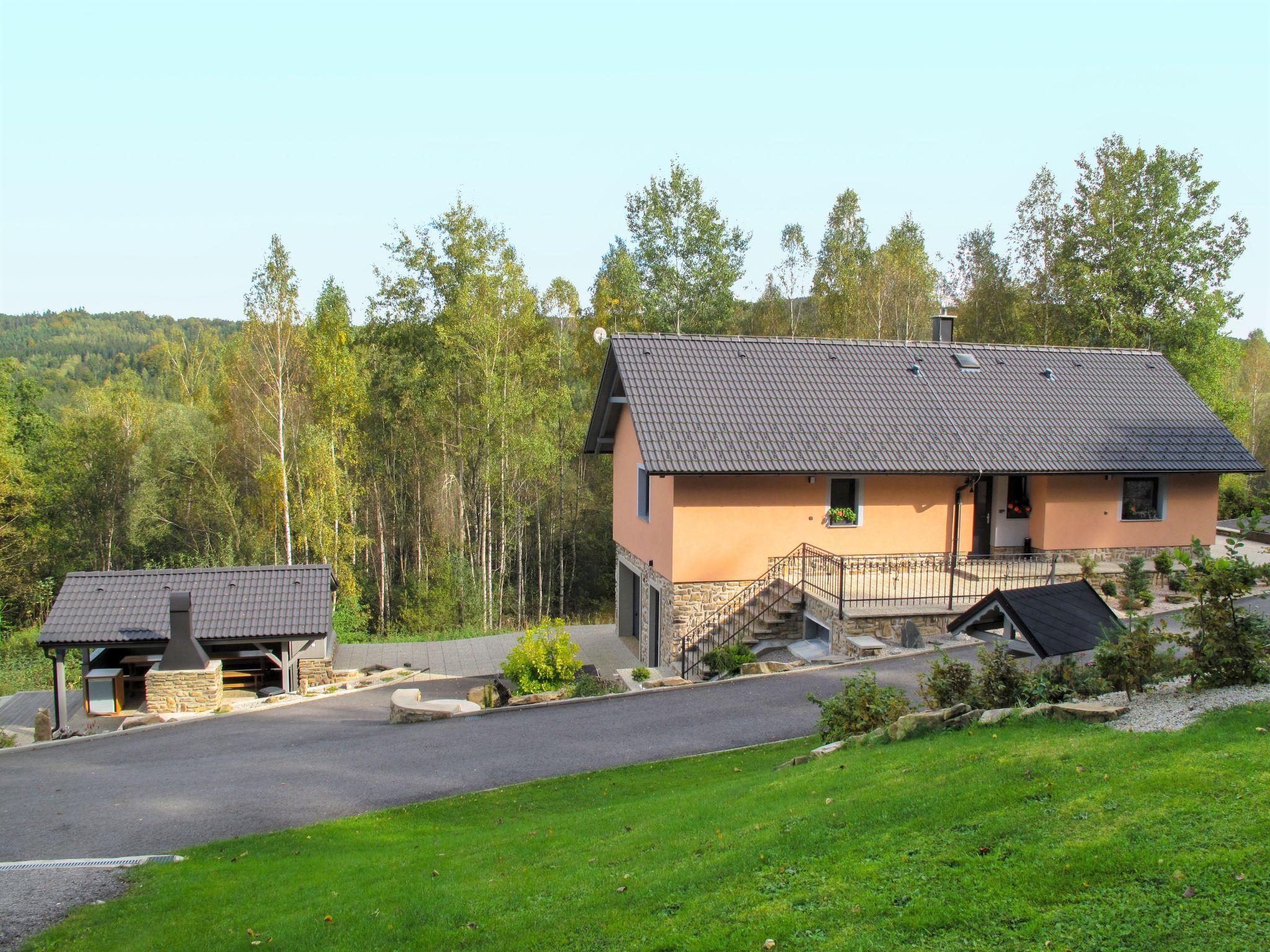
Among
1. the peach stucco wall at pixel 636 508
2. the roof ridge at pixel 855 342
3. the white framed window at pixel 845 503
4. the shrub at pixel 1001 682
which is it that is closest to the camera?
the shrub at pixel 1001 682

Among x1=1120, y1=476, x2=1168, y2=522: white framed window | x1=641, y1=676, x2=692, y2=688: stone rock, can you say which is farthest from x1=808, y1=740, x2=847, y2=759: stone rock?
x1=1120, y1=476, x2=1168, y2=522: white framed window

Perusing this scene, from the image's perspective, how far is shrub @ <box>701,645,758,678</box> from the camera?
1498 centimetres

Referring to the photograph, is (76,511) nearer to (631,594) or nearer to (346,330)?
(346,330)

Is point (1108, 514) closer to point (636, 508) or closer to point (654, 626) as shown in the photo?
point (654, 626)

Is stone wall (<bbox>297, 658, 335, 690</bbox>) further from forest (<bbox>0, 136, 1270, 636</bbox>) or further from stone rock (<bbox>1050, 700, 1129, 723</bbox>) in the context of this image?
stone rock (<bbox>1050, 700, 1129, 723</bbox>)

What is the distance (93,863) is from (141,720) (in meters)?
7.54

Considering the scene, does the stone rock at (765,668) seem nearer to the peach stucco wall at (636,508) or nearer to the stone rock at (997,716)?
the peach stucco wall at (636,508)

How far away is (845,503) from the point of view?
1756 cm

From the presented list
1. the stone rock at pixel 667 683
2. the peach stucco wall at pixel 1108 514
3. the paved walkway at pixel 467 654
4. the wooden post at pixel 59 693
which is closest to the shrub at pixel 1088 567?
the peach stucco wall at pixel 1108 514

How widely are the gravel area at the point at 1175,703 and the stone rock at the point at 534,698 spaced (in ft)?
28.1

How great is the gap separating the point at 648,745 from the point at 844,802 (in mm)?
4917

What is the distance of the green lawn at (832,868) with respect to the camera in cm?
434

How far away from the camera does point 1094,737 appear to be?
6773 mm

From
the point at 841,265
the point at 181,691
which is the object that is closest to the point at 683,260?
the point at 841,265
